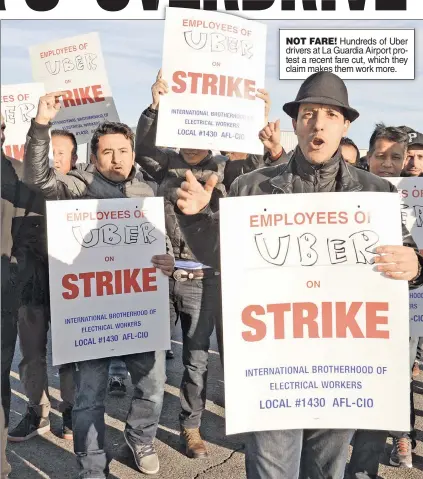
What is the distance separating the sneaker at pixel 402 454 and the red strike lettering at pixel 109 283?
64.3 inches

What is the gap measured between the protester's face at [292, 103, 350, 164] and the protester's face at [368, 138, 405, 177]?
1.45 m

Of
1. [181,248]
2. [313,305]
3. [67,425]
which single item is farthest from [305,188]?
[67,425]

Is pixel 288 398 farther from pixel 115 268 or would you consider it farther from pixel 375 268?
pixel 115 268

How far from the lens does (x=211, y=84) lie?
13.4 feet

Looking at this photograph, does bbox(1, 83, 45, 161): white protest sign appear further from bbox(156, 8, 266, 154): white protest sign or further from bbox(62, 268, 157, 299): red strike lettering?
bbox(62, 268, 157, 299): red strike lettering

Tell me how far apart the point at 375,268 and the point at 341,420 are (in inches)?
22.0

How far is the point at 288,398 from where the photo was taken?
2299 mm

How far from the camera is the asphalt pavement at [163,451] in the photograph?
3.52 m

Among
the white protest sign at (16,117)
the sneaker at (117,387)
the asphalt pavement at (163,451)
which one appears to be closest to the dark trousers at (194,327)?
the asphalt pavement at (163,451)

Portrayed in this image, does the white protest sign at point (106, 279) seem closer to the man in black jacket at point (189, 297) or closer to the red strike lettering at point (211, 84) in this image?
the man in black jacket at point (189, 297)

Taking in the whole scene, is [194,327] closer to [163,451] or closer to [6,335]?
[163,451]

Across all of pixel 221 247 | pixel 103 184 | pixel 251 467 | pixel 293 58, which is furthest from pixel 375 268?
pixel 293 58

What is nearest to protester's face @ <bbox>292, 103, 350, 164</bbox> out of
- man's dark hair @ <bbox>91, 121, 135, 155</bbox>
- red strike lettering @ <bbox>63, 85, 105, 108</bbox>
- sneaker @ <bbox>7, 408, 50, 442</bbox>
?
man's dark hair @ <bbox>91, 121, 135, 155</bbox>
